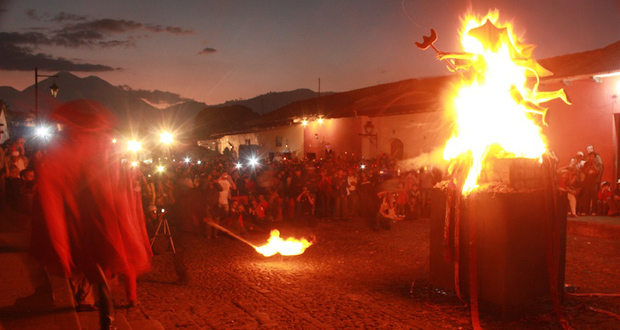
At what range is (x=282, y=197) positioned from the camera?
14.2 meters

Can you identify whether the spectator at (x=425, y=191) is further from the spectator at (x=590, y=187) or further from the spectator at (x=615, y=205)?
the spectator at (x=615, y=205)

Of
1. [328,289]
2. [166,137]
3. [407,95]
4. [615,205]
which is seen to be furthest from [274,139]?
[328,289]

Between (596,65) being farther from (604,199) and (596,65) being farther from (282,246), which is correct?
(282,246)

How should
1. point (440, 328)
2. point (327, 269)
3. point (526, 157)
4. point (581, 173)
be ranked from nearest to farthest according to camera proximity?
point (440, 328) → point (526, 157) → point (327, 269) → point (581, 173)

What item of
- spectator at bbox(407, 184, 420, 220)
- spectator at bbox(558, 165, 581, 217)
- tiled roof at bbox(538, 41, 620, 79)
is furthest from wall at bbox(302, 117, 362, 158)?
spectator at bbox(558, 165, 581, 217)

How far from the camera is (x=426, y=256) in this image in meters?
8.99

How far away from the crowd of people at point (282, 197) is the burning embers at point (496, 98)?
625 cm

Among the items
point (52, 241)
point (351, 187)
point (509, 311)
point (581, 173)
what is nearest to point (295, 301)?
point (509, 311)

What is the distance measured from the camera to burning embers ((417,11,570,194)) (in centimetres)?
605

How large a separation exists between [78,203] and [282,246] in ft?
19.7

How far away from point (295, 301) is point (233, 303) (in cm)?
82

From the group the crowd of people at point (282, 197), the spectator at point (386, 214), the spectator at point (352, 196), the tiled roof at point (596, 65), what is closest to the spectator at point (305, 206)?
the crowd of people at point (282, 197)

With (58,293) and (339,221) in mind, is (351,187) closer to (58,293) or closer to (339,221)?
(339,221)

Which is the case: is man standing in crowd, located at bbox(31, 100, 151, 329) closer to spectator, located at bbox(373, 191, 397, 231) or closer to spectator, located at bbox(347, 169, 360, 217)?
spectator, located at bbox(373, 191, 397, 231)
